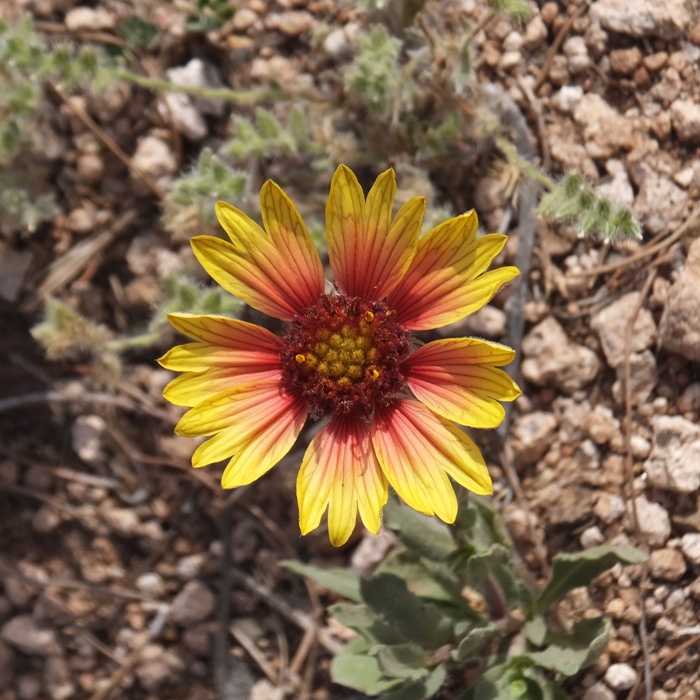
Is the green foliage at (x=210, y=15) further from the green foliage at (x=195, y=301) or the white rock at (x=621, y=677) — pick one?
the white rock at (x=621, y=677)

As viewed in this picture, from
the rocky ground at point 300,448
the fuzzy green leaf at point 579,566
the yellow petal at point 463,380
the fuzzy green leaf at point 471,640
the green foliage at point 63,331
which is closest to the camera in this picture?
the yellow petal at point 463,380

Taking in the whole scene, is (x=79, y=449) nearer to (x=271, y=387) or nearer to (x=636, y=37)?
(x=271, y=387)

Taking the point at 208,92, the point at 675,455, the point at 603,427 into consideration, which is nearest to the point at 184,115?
the point at 208,92

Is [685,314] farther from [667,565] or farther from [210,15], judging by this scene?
[210,15]

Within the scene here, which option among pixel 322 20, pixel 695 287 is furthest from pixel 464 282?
pixel 322 20

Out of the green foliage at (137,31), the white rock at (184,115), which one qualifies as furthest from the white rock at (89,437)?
the green foliage at (137,31)
